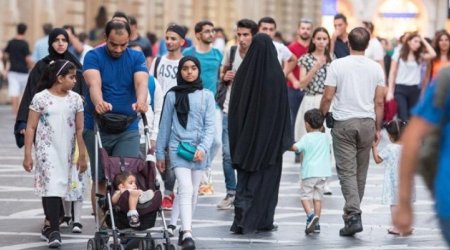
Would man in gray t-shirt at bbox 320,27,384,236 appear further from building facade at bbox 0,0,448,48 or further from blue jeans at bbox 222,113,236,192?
building facade at bbox 0,0,448,48

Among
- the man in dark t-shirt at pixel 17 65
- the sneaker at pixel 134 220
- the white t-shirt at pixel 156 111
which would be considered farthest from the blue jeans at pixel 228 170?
the man in dark t-shirt at pixel 17 65

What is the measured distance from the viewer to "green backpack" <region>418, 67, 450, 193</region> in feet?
24.2

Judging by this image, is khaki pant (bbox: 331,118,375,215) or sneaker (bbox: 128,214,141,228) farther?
khaki pant (bbox: 331,118,375,215)

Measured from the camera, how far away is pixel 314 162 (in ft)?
47.5

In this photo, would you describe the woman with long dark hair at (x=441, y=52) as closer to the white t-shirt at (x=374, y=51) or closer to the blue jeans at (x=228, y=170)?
the white t-shirt at (x=374, y=51)

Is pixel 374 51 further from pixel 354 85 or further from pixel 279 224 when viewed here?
pixel 354 85

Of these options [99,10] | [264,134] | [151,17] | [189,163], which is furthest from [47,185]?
[151,17]

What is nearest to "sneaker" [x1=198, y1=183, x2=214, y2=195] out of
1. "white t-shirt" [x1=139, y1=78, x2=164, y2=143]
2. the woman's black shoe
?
"white t-shirt" [x1=139, y1=78, x2=164, y2=143]

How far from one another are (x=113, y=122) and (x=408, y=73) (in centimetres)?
1339

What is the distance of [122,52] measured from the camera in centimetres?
1314

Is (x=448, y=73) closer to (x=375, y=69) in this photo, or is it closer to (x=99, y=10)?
(x=375, y=69)

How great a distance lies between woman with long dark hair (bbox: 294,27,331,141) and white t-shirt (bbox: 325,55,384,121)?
3.66 meters

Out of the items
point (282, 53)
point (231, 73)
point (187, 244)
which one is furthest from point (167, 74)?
point (187, 244)

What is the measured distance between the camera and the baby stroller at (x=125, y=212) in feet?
39.0
